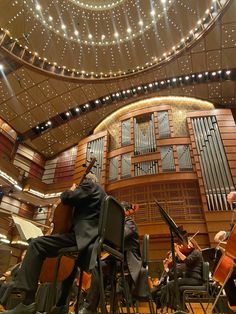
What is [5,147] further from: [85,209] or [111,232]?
[111,232]

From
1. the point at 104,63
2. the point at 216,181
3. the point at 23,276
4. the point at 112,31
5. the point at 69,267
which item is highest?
the point at 112,31

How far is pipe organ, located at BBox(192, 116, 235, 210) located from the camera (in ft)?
27.3

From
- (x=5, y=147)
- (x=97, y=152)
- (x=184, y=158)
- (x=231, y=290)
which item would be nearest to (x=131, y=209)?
(x=231, y=290)

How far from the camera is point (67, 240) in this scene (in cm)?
207

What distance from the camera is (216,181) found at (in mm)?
8609

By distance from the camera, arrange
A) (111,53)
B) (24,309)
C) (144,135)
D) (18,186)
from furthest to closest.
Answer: (18,186), (111,53), (144,135), (24,309)

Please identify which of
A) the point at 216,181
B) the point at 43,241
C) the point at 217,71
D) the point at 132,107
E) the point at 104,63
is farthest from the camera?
the point at 132,107

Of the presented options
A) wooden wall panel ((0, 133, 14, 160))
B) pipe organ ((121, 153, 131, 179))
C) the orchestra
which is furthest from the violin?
wooden wall panel ((0, 133, 14, 160))

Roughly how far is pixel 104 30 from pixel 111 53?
0.96 meters

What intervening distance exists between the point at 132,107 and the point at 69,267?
10.1m

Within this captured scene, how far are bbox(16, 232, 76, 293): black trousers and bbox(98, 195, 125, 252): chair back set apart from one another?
1.13 ft

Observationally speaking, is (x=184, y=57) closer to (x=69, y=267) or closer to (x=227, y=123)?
(x=227, y=123)

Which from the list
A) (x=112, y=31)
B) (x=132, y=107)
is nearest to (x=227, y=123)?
(x=132, y=107)

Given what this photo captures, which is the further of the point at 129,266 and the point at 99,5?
the point at 99,5
